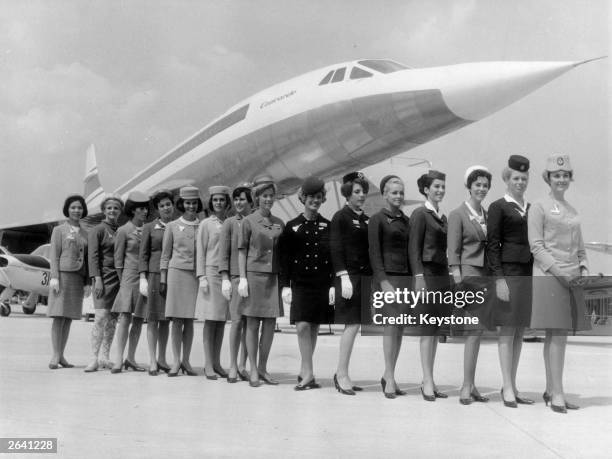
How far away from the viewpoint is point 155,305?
6.17 m

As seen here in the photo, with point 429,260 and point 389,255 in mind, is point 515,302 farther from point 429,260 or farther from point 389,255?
point 389,255

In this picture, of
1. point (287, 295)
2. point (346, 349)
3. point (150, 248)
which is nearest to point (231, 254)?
point (287, 295)

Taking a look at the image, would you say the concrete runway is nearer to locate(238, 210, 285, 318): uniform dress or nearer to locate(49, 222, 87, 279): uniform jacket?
locate(238, 210, 285, 318): uniform dress

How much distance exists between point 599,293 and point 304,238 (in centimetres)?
1250

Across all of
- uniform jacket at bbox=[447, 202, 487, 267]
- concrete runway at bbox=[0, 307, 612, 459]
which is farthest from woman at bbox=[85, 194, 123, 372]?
uniform jacket at bbox=[447, 202, 487, 267]

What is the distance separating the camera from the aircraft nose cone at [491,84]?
26.9ft

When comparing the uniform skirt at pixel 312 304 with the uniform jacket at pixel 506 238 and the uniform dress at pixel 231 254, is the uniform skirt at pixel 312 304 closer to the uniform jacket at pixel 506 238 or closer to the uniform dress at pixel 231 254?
the uniform dress at pixel 231 254

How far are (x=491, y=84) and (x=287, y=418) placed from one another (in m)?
5.78

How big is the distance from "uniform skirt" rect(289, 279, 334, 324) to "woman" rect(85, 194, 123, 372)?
2.11 m

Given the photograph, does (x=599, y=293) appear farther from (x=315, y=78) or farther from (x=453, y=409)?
(x=453, y=409)

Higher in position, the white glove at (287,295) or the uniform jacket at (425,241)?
the uniform jacket at (425,241)

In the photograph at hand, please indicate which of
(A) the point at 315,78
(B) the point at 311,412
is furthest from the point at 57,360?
(A) the point at 315,78

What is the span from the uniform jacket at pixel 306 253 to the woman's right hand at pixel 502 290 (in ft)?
4.12

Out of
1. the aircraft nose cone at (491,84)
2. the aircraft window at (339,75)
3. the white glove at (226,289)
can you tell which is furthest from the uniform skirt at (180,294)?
the aircraft window at (339,75)
